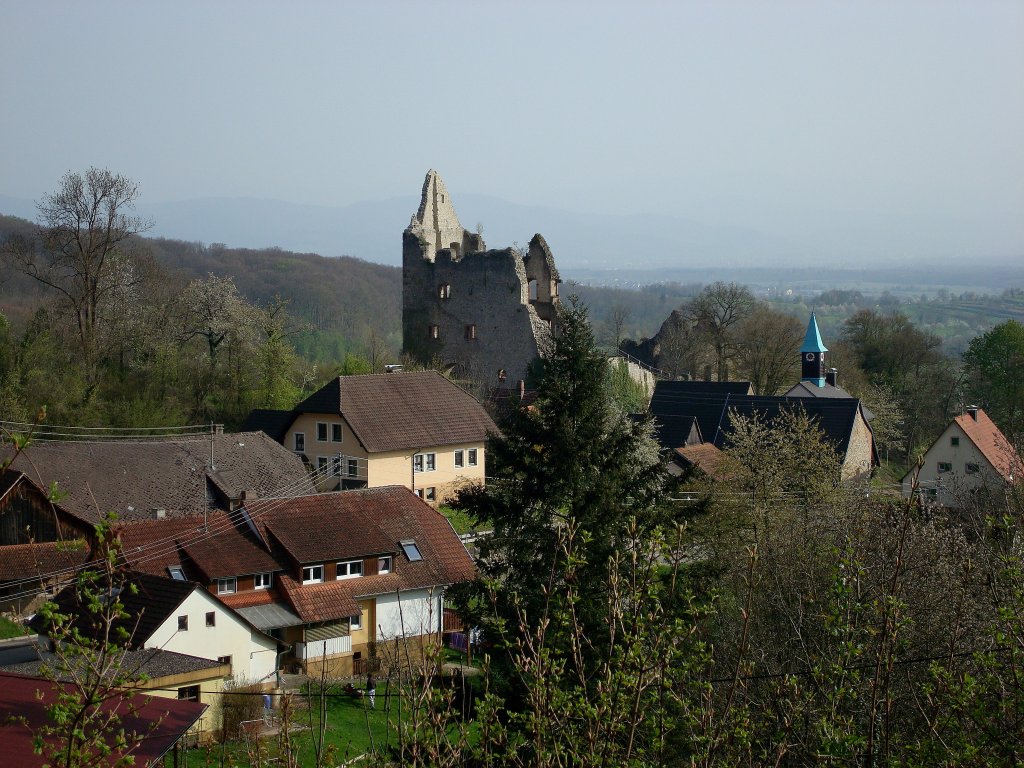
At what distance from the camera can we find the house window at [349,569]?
25.3 metres

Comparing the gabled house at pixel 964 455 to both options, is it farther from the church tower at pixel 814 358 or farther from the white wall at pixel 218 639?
the white wall at pixel 218 639

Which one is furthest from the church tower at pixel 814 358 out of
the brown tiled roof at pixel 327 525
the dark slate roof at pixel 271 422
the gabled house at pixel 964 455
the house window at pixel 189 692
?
the house window at pixel 189 692

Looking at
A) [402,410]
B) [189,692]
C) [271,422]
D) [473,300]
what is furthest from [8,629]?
[473,300]

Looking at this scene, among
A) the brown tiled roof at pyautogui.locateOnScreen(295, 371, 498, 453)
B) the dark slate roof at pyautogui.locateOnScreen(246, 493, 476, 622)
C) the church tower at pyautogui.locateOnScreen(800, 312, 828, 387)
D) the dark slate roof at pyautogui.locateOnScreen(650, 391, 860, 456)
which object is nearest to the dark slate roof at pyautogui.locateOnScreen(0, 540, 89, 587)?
the dark slate roof at pyautogui.locateOnScreen(246, 493, 476, 622)

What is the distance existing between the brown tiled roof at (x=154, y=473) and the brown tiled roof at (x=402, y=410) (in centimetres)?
411

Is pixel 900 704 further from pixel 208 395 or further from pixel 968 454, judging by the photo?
pixel 208 395

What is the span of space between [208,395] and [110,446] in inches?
521

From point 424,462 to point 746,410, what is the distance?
12.2 metres

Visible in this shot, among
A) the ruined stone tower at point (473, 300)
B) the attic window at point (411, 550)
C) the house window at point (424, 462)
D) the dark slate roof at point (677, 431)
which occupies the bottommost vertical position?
the attic window at point (411, 550)

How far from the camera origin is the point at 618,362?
49.0m

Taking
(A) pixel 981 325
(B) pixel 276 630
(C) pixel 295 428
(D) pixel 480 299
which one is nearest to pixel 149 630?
(B) pixel 276 630

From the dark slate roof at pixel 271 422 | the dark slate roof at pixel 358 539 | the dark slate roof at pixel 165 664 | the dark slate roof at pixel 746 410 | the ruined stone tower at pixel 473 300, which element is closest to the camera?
the dark slate roof at pixel 165 664

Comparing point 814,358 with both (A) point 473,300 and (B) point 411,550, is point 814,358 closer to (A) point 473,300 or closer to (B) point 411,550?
(A) point 473,300

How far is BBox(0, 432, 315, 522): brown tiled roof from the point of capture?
27422 millimetres
